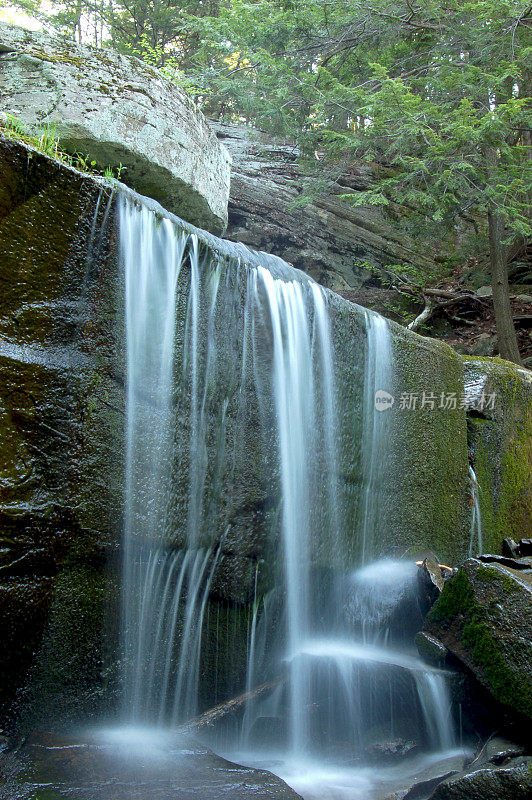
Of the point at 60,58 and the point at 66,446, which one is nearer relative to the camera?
the point at 66,446

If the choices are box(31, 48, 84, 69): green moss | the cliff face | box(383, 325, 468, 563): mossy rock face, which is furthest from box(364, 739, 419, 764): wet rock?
the cliff face

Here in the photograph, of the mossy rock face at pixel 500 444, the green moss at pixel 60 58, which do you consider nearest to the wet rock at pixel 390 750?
the mossy rock face at pixel 500 444

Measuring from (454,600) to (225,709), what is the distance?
5.33 ft

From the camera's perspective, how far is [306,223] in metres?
11.5

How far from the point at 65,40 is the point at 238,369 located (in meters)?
3.61

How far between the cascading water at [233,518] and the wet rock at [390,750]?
0.06 metres

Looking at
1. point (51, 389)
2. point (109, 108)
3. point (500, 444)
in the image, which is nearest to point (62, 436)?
point (51, 389)

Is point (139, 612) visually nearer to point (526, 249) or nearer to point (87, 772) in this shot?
point (87, 772)

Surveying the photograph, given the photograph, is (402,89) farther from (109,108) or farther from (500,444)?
(500,444)

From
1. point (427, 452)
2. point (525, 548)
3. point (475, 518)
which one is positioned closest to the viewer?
point (427, 452)

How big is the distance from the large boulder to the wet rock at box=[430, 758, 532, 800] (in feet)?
16.6

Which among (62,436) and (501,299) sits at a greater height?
(501,299)

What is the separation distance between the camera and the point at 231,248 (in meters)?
3.74

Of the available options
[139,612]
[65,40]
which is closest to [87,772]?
[139,612]
